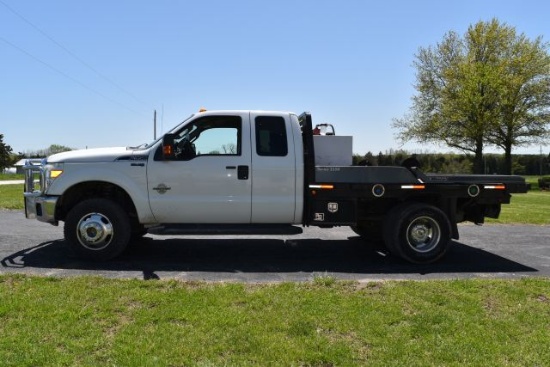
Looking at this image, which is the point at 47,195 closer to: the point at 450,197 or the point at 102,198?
the point at 102,198

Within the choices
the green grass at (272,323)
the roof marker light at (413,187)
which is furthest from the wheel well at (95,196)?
the roof marker light at (413,187)

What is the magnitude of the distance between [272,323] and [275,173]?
2.98 meters

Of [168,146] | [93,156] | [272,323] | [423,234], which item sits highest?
[168,146]

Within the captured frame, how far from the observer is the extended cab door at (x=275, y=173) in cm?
704

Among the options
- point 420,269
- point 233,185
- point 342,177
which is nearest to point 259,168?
point 233,185

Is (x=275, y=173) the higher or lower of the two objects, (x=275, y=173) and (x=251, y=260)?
the higher

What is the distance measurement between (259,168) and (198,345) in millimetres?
3471

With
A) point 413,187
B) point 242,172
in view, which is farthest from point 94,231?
point 413,187

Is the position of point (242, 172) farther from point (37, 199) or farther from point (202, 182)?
point (37, 199)

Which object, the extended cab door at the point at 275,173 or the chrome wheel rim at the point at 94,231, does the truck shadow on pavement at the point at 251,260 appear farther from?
the extended cab door at the point at 275,173

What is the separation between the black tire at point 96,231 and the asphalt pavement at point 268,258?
0.17 m

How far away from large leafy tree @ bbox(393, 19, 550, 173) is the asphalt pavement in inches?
1012

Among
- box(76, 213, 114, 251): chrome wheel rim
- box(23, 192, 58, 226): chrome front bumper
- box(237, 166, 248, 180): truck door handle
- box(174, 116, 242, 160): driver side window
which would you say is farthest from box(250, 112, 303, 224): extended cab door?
box(23, 192, 58, 226): chrome front bumper

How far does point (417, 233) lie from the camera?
7273 millimetres
